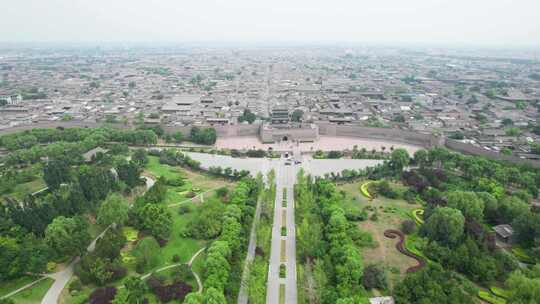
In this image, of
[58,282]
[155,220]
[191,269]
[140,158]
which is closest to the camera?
[58,282]

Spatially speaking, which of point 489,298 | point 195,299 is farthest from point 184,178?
point 489,298

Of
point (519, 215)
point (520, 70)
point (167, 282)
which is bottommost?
point (167, 282)

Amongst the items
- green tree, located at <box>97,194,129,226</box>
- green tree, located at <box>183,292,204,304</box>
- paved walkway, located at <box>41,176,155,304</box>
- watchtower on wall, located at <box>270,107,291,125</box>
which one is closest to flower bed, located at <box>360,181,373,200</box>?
green tree, located at <box>183,292,204,304</box>

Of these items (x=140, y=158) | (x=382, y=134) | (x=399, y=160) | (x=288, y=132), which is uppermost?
(x=288, y=132)

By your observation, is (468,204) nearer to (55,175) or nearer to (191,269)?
(191,269)

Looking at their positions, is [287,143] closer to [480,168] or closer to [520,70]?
[480,168]

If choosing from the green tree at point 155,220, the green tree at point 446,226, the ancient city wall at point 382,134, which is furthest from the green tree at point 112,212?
the ancient city wall at point 382,134

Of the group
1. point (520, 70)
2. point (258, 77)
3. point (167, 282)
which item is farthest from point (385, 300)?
point (520, 70)
